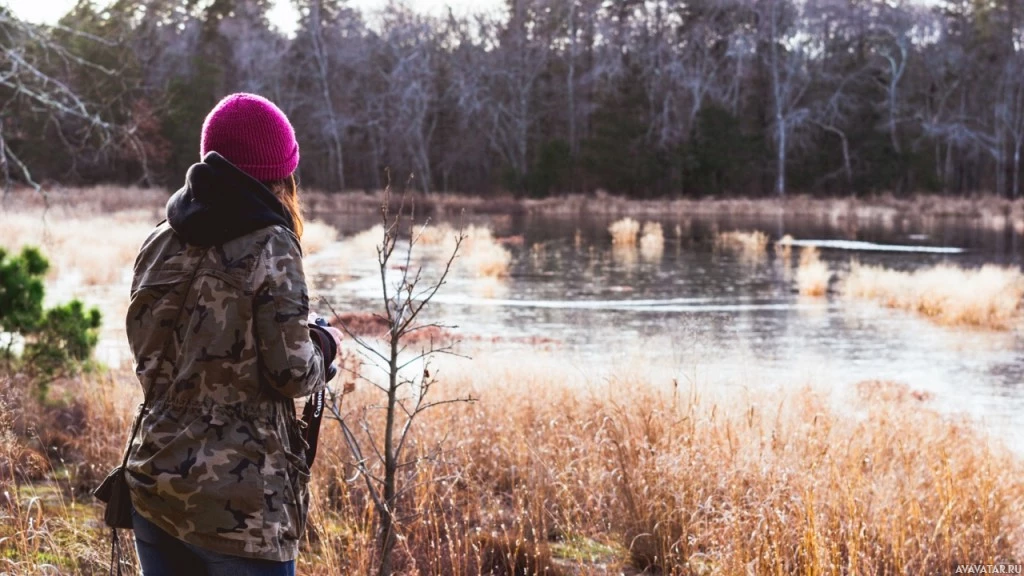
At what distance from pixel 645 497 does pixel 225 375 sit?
3148mm

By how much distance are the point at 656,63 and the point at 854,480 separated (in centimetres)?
5018

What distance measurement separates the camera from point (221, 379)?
2219 mm

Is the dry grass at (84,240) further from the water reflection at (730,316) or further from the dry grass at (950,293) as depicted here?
the dry grass at (950,293)

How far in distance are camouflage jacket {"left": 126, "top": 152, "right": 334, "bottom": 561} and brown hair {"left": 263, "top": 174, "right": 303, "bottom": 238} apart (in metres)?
0.09

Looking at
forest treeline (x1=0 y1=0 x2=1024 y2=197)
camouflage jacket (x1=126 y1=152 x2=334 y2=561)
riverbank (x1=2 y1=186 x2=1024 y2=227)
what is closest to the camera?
camouflage jacket (x1=126 y1=152 x2=334 y2=561)

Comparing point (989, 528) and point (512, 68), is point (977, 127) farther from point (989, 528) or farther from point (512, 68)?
point (989, 528)

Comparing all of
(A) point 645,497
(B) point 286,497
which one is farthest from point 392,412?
(A) point 645,497

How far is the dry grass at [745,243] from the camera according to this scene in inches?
1084

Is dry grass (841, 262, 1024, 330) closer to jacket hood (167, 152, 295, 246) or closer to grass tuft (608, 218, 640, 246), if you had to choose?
grass tuft (608, 218, 640, 246)

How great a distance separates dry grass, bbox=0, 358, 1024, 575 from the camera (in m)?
4.09

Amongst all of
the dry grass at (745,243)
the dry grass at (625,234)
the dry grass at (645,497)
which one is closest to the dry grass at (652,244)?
the dry grass at (625,234)

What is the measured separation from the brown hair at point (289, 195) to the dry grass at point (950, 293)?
607 inches

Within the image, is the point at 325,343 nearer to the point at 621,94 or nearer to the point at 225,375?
the point at 225,375

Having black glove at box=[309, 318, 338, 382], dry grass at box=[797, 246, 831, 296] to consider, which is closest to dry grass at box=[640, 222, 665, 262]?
dry grass at box=[797, 246, 831, 296]
